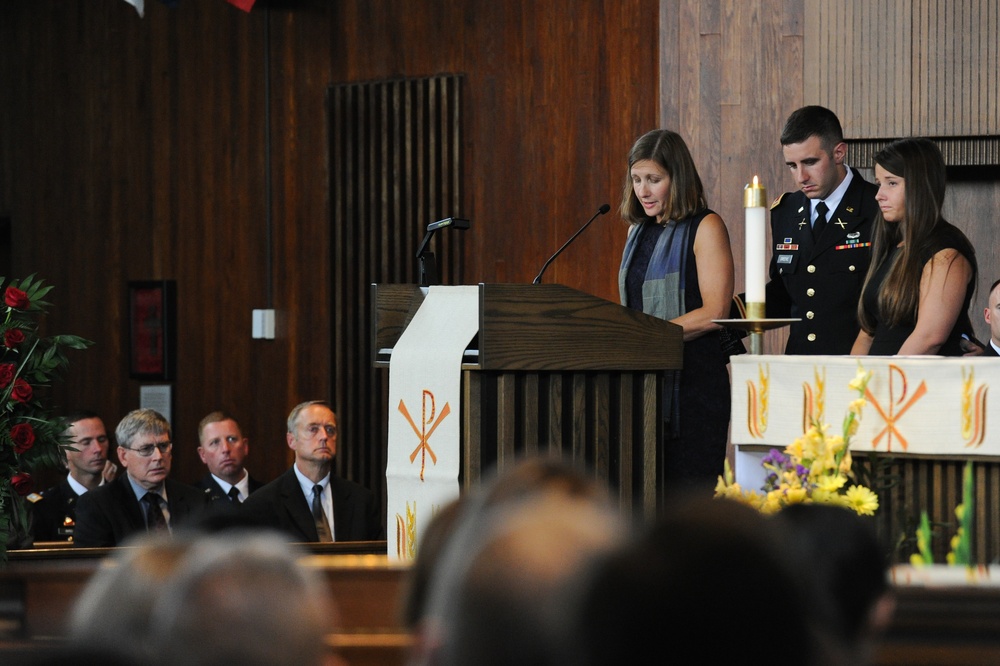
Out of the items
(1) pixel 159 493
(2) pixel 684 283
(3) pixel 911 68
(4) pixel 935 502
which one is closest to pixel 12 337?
(2) pixel 684 283

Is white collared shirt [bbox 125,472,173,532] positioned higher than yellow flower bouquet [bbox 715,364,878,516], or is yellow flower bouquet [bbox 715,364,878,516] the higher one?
yellow flower bouquet [bbox 715,364,878,516]

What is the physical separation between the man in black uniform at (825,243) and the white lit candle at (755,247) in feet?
4.98

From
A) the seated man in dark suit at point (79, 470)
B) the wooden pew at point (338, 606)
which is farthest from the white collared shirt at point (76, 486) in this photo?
the wooden pew at point (338, 606)

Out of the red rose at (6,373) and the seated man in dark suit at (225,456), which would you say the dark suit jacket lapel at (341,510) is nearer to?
the seated man in dark suit at (225,456)

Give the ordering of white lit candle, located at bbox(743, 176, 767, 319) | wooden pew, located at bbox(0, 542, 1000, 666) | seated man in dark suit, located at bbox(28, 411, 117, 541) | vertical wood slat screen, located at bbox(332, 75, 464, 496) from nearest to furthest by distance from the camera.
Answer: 1. wooden pew, located at bbox(0, 542, 1000, 666)
2. white lit candle, located at bbox(743, 176, 767, 319)
3. seated man in dark suit, located at bbox(28, 411, 117, 541)
4. vertical wood slat screen, located at bbox(332, 75, 464, 496)

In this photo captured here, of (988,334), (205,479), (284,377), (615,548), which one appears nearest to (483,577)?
(615,548)

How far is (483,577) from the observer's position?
0.79 metres

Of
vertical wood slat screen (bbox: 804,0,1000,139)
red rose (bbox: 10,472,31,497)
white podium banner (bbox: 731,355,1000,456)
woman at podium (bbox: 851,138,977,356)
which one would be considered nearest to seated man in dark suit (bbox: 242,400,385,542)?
red rose (bbox: 10,472,31,497)

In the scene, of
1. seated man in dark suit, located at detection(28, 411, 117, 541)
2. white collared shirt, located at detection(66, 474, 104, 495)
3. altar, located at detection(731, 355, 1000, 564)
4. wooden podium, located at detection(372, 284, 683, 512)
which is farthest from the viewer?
white collared shirt, located at detection(66, 474, 104, 495)

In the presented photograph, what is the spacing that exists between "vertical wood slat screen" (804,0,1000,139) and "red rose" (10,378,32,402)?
3321 millimetres

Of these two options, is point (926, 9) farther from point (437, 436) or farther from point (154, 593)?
point (154, 593)

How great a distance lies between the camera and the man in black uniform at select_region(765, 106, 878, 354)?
4.40 meters

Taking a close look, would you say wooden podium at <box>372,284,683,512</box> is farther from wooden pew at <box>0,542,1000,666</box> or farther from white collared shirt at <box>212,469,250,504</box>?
white collared shirt at <box>212,469,250,504</box>

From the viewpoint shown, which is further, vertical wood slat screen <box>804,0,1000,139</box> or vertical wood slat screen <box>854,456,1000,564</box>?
vertical wood slat screen <box>804,0,1000,139</box>
